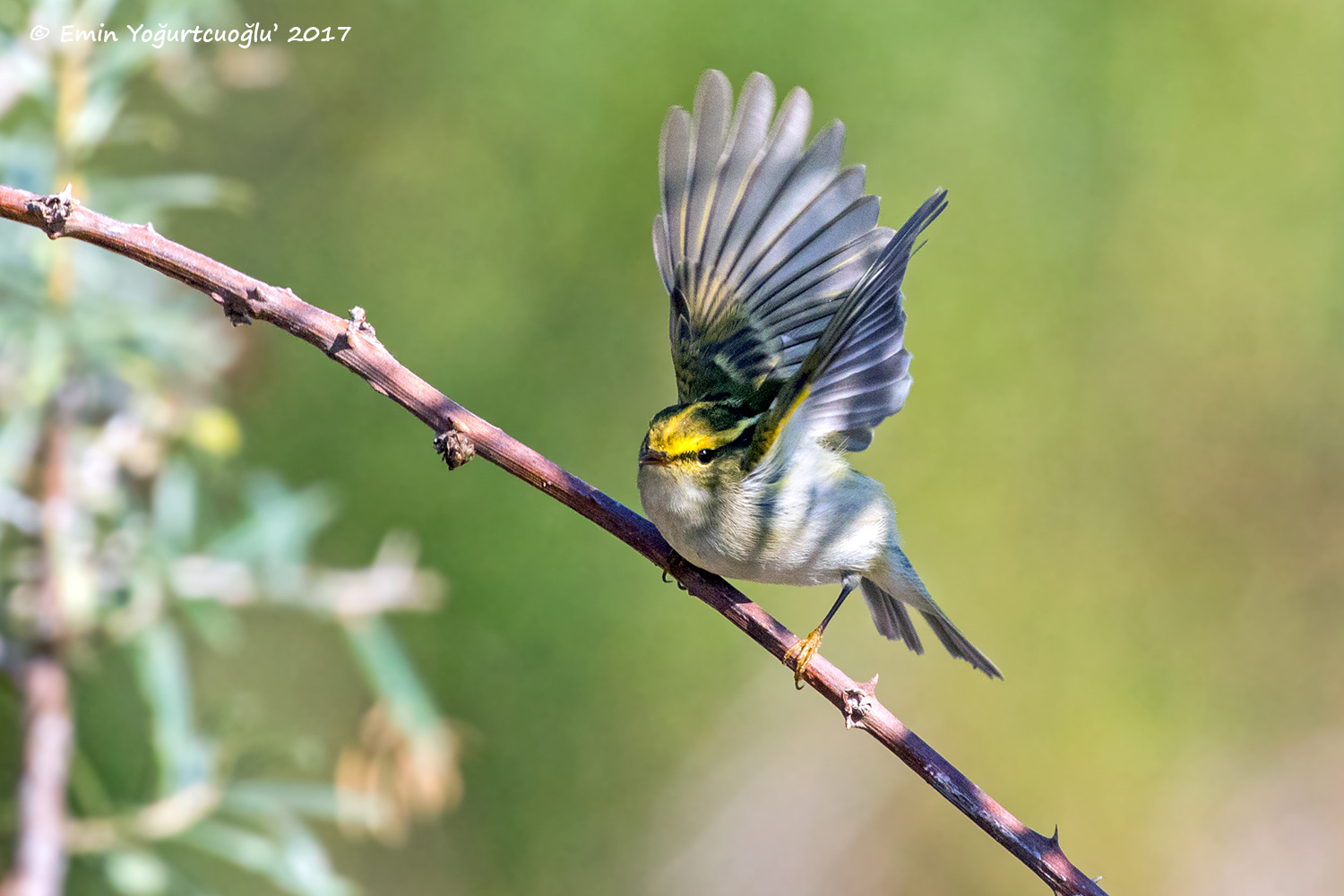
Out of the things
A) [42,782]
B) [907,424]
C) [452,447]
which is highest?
[907,424]

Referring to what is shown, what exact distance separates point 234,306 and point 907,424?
2173mm

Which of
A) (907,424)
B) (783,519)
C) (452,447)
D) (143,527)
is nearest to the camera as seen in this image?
(452,447)

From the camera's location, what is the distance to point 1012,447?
296 cm

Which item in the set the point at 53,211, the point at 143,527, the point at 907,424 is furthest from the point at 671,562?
the point at 907,424

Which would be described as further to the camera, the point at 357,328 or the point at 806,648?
the point at 806,648

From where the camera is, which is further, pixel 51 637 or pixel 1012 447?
pixel 1012 447

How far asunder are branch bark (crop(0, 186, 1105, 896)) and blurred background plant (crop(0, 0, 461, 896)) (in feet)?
2.07

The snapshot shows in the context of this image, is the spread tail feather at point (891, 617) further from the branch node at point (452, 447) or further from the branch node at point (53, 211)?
the branch node at point (53, 211)

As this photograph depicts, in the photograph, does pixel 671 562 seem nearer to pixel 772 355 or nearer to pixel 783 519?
pixel 783 519

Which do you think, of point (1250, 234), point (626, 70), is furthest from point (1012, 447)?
point (626, 70)

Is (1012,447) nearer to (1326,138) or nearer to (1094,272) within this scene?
(1094,272)

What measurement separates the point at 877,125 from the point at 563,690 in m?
1.61

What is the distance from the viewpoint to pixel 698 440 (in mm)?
1374

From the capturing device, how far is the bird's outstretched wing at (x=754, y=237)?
139 centimetres
